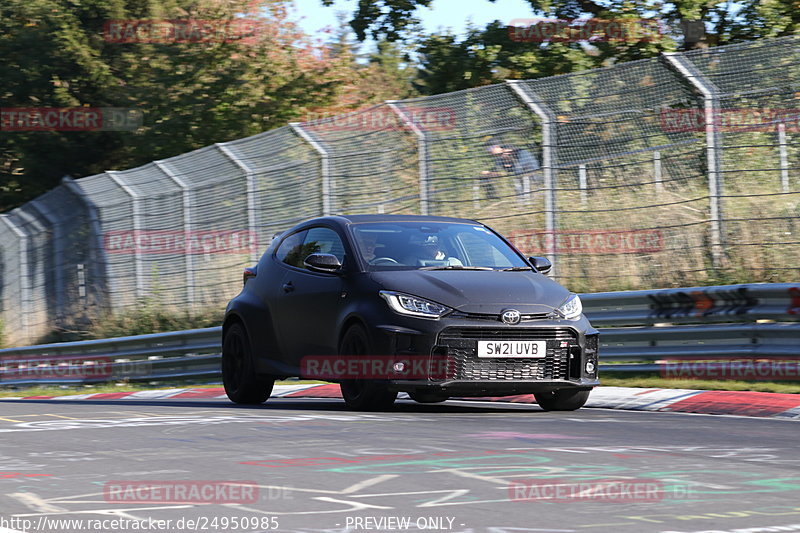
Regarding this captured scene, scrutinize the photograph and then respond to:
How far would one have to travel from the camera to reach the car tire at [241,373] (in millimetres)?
11977

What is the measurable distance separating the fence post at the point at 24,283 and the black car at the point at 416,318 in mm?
14497

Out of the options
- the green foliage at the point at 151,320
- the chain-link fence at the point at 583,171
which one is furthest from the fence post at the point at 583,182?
the green foliage at the point at 151,320

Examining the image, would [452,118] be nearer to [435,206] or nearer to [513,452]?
[435,206]

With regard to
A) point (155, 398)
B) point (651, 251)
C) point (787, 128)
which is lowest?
point (155, 398)

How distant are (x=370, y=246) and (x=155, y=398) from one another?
4791 millimetres

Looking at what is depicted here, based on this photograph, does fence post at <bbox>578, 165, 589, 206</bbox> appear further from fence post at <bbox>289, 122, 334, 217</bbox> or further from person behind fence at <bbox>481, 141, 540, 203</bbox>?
fence post at <bbox>289, 122, 334, 217</bbox>

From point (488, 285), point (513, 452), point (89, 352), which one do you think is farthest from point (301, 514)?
point (89, 352)

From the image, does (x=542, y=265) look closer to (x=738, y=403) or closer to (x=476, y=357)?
(x=476, y=357)

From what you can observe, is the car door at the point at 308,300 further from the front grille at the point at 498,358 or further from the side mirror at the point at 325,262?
the front grille at the point at 498,358

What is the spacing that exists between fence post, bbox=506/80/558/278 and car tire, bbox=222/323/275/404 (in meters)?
3.90

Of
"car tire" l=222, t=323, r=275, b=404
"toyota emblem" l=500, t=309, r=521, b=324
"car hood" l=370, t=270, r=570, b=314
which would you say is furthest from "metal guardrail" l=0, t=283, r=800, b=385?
A: "car tire" l=222, t=323, r=275, b=404

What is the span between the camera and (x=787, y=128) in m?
12.8

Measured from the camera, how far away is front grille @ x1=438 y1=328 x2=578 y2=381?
980 cm

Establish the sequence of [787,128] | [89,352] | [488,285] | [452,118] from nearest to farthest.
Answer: [488,285]
[787,128]
[452,118]
[89,352]
